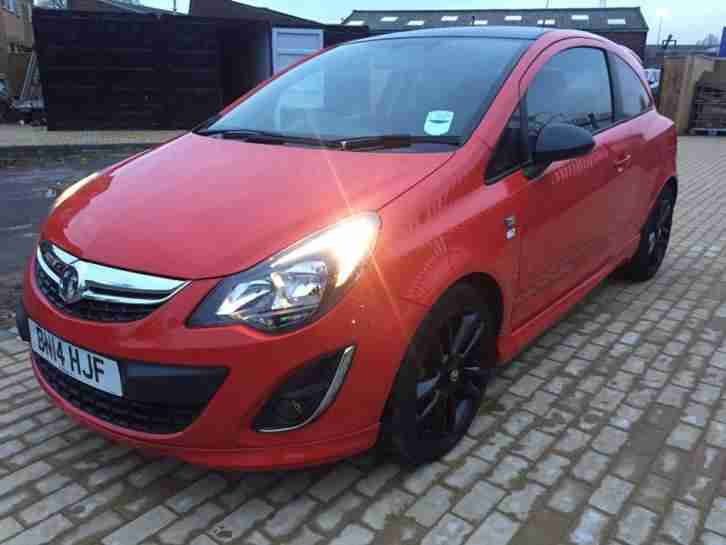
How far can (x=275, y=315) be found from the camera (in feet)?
6.29

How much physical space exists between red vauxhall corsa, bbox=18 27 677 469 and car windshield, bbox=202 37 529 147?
0.5 inches

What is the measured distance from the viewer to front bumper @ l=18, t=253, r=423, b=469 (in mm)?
1901

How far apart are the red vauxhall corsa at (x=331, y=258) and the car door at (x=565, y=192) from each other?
0.6 inches

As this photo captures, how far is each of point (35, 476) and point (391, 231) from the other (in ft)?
5.43

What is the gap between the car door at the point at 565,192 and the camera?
2.81 meters

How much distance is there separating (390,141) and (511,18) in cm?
3970

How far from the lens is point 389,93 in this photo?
2.90 m

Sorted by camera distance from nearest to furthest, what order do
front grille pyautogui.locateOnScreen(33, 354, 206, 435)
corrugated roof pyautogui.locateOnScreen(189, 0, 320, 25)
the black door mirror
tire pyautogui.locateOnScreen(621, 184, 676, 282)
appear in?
front grille pyautogui.locateOnScreen(33, 354, 206, 435) → the black door mirror → tire pyautogui.locateOnScreen(621, 184, 676, 282) → corrugated roof pyautogui.locateOnScreen(189, 0, 320, 25)

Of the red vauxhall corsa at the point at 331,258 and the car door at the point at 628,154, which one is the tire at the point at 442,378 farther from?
the car door at the point at 628,154

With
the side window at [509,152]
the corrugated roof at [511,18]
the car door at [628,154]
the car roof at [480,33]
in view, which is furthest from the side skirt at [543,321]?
the corrugated roof at [511,18]

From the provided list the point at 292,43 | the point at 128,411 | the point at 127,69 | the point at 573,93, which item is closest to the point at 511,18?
the point at 292,43

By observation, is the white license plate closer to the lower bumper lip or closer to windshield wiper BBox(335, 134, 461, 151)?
the lower bumper lip

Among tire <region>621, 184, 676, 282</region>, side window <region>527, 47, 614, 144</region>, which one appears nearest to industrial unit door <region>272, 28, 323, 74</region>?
tire <region>621, 184, 676, 282</region>

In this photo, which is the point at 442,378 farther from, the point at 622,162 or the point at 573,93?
the point at 622,162
